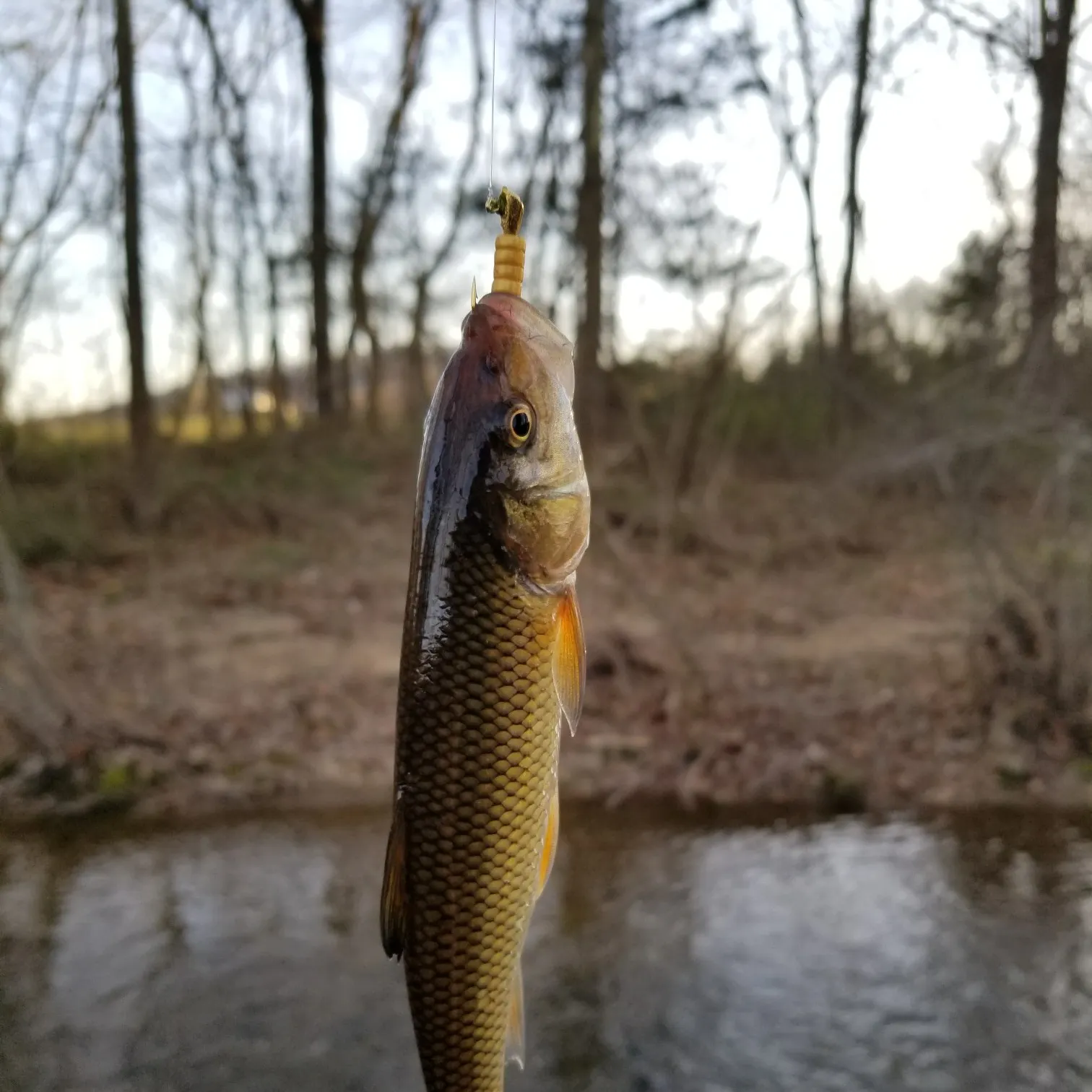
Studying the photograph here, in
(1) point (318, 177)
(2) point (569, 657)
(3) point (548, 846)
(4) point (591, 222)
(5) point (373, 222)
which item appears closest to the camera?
(2) point (569, 657)

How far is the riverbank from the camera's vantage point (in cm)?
705

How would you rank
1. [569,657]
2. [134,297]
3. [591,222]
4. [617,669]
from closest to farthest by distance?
[569,657] < [617,669] < [591,222] < [134,297]

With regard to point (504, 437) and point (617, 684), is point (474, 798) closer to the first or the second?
point (504, 437)

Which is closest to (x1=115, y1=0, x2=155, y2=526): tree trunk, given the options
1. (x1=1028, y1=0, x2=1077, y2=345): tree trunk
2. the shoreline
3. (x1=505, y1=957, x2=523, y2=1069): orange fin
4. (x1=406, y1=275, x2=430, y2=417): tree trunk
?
the shoreline

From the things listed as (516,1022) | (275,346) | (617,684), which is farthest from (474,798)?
(275,346)

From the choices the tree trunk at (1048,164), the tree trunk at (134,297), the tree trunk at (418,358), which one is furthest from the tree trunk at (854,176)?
the tree trunk at (134,297)

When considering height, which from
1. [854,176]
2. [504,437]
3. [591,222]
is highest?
[854,176]

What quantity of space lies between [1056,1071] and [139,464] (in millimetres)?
12825

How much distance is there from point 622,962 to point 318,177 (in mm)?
13491

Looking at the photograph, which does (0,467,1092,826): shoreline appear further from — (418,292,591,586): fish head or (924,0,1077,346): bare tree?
(418,292,591,586): fish head

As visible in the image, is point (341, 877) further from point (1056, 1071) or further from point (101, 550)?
point (101, 550)

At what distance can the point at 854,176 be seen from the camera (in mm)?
13797

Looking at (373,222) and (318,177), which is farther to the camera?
(373,222)

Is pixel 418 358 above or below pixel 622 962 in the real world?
above
